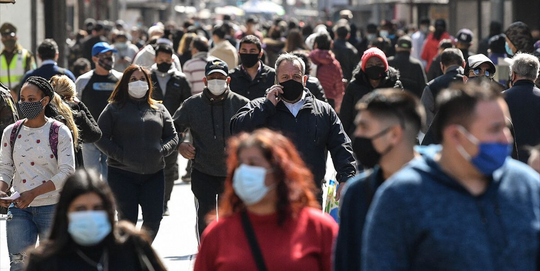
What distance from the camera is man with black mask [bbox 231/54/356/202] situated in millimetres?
7395

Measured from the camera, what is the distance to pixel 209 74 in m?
8.73

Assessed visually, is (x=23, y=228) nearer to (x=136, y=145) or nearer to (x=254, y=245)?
(x=136, y=145)

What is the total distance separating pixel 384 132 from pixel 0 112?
548 cm

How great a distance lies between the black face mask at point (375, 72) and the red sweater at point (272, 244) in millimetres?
5029

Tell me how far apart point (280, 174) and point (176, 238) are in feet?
19.8

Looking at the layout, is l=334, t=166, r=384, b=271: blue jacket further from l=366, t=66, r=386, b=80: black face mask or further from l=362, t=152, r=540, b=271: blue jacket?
l=366, t=66, r=386, b=80: black face mask

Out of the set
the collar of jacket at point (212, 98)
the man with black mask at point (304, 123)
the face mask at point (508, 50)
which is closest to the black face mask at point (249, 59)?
the collar of jacket at point (212, 98)

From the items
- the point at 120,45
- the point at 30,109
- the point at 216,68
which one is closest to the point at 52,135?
the point at 30,109

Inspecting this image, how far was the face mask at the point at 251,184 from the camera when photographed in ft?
14.0

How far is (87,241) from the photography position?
4.35m

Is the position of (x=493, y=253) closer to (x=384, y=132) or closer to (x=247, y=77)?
(x=384, y=132)

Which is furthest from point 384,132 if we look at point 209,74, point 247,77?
point 247,77

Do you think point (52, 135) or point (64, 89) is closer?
point (52, 135)

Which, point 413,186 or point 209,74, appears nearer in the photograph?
point 413,186
